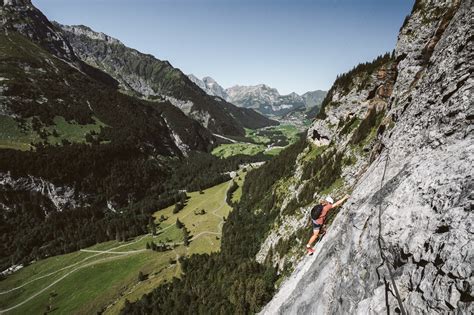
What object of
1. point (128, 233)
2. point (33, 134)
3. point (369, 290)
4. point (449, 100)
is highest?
point (33, 134)

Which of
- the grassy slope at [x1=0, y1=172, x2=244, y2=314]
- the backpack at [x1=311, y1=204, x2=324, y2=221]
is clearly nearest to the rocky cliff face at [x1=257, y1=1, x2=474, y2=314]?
the backpack at [x1=311, y1=204, x2=324, y2=221]

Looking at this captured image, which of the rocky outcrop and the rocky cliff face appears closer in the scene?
the rocky cliff face

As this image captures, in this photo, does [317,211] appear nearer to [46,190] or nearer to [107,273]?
[107,273]

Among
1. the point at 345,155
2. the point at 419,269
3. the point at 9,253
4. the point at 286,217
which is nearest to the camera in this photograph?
the point at 419,269

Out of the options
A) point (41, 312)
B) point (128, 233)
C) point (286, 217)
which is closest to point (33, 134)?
point (128, 233)

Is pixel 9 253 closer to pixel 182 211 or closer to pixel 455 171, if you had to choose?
pixel 182 211

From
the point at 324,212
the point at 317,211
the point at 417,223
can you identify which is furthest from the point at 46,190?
the point at 417,223

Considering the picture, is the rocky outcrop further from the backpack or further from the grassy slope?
the backpack

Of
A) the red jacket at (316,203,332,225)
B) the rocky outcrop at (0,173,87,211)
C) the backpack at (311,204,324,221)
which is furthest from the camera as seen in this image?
the rocky outcrop at (0,173,87,211)
